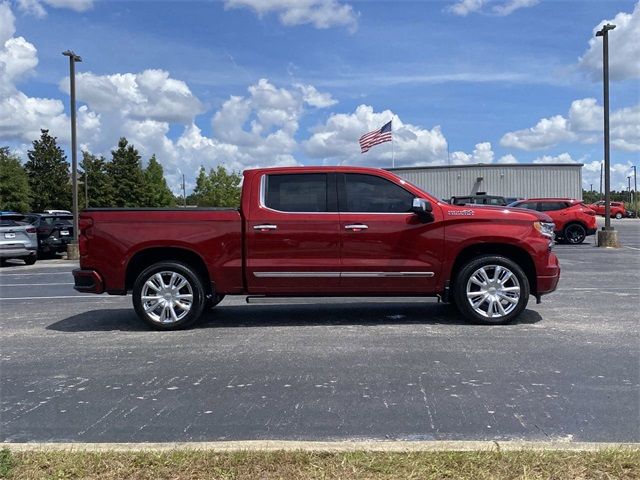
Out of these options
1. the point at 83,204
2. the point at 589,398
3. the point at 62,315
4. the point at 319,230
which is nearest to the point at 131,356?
the point at 319,230

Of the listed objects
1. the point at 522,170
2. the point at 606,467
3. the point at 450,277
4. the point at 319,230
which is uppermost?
the point at 522,170

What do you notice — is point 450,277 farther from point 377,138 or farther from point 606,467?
point 377,138

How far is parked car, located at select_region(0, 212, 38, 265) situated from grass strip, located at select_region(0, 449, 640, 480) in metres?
16.9

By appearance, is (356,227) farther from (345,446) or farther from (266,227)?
(345,446)

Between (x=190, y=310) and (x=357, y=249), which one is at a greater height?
(x=357, y=249)

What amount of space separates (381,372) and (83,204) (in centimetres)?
7230

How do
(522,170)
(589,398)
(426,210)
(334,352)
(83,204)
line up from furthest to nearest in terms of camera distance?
(83,204) → (522,170) → (426,210) → (334,352) → (589,398)

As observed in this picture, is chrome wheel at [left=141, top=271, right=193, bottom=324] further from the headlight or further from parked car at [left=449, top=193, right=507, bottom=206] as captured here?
parked car at [left=449, top=193, right=507, bottom=206]

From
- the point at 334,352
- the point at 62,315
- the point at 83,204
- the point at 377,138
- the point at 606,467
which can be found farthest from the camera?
the point at 83,204

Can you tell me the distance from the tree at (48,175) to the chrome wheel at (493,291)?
2874 inches

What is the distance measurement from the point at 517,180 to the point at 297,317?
157ft

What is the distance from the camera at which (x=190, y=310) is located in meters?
7.56

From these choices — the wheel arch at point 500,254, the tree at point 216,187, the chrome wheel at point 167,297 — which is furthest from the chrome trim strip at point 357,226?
the tree at point 216,187

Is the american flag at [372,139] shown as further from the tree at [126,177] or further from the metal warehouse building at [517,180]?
the tree at [126,177]
